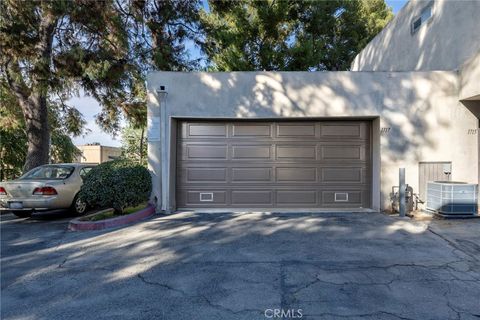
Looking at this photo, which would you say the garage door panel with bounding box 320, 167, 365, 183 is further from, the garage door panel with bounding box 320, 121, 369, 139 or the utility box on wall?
the utility box on wall

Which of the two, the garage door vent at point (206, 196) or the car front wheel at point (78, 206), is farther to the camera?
the garage door vent at point (206, 196)

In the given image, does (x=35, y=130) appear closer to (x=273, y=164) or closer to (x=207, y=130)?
(x=207, y=130)

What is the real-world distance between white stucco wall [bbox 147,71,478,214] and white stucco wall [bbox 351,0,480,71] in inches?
37.7

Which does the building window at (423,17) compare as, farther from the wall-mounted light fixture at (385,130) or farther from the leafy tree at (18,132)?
the leafy tree at (18,132)

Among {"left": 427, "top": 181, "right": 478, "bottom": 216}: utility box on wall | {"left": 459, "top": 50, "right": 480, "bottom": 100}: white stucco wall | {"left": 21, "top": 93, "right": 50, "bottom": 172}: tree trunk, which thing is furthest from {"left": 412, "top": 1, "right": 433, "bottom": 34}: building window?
{"left": 21, "top": 93, "right": 50, "bottom": 172}: tree trunk

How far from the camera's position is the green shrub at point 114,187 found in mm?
7508

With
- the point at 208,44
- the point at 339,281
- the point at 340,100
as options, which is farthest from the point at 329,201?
the point at 208,44

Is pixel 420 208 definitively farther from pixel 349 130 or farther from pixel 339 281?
pixel 339 281

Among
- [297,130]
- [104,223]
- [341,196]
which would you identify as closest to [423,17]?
[297,130]

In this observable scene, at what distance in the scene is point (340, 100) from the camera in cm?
856

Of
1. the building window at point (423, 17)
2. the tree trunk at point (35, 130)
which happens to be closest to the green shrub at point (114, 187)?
the tree trunk at point (35, 130)

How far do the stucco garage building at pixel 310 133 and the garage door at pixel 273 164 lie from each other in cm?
3

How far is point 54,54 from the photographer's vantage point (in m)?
11.7

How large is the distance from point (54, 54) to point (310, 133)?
357 inches
